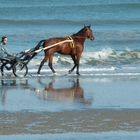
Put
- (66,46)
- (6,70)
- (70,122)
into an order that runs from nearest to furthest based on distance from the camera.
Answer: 1. (70,122)
2. (66,46)
3. (6,70)

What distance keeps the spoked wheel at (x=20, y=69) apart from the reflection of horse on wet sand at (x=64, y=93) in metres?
2.20

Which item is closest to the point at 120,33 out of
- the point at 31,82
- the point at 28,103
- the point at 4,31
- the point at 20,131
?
the point at 4,31

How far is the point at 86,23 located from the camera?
47.3 metres

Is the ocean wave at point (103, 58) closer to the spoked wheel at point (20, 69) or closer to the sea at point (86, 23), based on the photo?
the sea at point (86, 23)

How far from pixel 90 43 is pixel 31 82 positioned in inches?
510

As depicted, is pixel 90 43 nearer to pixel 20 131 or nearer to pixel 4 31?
pixel 4 31

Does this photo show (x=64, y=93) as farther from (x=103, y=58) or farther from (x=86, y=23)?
(x=86, y=23)

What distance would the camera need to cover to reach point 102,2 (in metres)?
63.1

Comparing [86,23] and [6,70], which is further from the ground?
[86,23]

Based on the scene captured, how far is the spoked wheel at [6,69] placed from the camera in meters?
23.5

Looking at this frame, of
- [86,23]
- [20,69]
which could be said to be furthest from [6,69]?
[86,23]

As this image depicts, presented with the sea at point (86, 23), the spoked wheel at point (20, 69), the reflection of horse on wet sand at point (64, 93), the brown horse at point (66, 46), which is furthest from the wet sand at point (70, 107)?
the sea at point (86, 23)

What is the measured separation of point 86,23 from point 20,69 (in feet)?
77.7

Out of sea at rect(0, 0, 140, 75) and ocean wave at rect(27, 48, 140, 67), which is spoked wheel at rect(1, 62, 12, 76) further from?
ocean wave at rect(27, 48, 140, 67)
